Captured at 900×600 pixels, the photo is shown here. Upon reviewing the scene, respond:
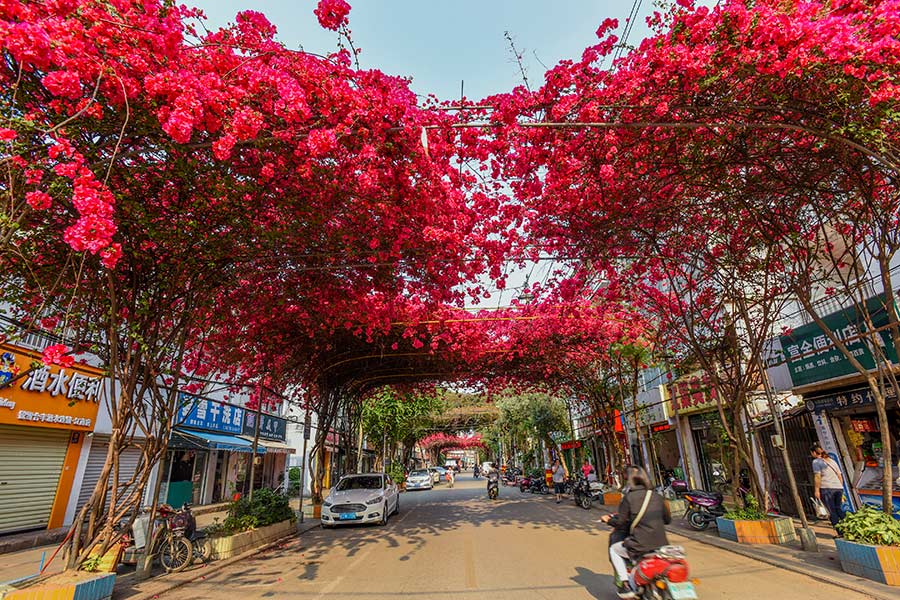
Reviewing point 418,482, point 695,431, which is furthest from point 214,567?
point 418,482

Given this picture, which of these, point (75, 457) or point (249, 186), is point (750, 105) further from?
point (75, 457)

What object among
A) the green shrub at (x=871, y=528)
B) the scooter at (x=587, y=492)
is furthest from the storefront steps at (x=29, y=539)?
the scooter at (x=587, y=492)

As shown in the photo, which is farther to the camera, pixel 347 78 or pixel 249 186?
pixel 249 186

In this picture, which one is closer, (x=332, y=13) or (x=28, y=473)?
(x=332, y=13)

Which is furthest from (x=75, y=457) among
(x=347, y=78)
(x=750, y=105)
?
(x=750, y=105)

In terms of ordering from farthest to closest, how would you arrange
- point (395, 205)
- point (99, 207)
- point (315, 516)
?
point (315, 516), point (395, 205), point (99, 207)

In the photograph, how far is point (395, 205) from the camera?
21.6 feet

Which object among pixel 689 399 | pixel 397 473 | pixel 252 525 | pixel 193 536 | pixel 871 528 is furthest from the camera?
pixel 397 473

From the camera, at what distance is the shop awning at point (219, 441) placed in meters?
16.6

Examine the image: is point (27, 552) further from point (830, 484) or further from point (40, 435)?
point (830, 484)

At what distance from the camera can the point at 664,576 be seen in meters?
4.63

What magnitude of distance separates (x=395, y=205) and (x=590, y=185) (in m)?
3.02

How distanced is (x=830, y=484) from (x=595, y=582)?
6791 millimetres

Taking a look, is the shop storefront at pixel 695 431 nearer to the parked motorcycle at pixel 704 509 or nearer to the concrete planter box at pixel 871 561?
the parked motorcycle at pixel 704 509
